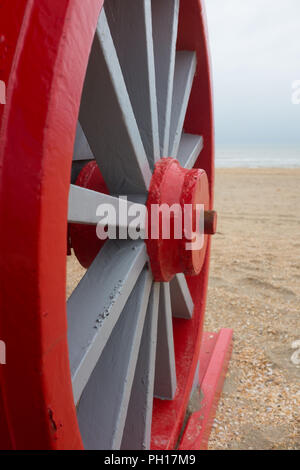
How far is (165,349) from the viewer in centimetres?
145

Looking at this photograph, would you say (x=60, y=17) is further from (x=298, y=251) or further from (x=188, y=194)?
(x=298, y=251)

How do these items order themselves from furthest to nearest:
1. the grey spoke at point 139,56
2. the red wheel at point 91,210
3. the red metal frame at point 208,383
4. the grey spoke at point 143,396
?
the red metal frame at point 208,383
the grey spoke at point 143,396
the grey spoke at point 139,56
the red wheel at point 91,210

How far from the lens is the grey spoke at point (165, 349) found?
1.42 m

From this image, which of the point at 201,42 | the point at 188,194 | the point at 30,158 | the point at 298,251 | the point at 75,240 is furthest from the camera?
the point at 298,251

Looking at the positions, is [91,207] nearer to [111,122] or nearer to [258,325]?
[111,122]

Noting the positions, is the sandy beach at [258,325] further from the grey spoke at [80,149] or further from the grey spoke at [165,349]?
the grey spoke at [80,149]

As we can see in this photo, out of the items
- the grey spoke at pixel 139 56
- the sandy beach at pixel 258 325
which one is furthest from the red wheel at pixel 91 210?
the sandy beach at pixel 258 325

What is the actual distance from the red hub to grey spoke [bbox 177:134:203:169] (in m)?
0.39

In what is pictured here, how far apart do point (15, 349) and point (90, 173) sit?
0.81 metres

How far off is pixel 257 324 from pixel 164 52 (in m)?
1.83

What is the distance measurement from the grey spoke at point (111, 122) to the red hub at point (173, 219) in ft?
0.17

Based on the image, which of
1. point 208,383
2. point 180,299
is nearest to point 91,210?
point 180,299
